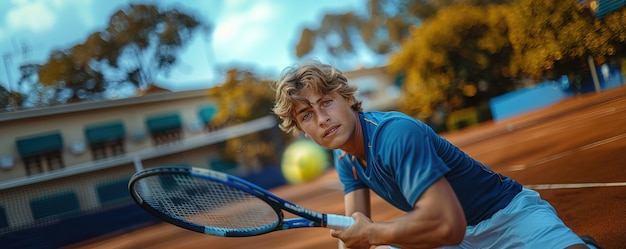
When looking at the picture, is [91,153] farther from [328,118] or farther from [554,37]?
[554,37]

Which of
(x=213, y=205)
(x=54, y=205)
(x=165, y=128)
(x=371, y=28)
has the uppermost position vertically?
(x=371, y=28)

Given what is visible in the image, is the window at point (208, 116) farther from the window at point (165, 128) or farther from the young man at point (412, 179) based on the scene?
the young man at point (412, 179)

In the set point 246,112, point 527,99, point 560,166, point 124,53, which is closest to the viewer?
point 560,166

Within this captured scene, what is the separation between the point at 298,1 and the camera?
12.4 feet

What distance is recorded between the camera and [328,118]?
1.45 metres

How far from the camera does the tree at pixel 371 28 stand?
3630mm

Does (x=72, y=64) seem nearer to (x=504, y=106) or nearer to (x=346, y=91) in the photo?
(x=346, y=91)

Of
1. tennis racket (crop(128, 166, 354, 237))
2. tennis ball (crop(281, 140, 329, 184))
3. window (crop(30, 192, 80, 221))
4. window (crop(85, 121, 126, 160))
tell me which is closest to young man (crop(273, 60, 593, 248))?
tennis racket (crop(128, 166, 354, 237))

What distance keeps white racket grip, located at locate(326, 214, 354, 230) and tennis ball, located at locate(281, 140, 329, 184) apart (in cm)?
573

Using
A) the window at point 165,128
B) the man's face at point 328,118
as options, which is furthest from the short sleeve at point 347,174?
the window at point 165,128

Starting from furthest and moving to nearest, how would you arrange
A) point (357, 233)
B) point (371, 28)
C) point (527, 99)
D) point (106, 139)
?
point (371, 28)
point (106, 139)
point (527, 99)
point (357, 233)

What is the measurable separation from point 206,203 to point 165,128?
3.13m

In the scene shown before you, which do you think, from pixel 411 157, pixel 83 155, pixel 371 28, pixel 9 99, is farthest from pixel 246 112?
pixel 411 157

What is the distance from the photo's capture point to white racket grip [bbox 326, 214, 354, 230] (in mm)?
1363
